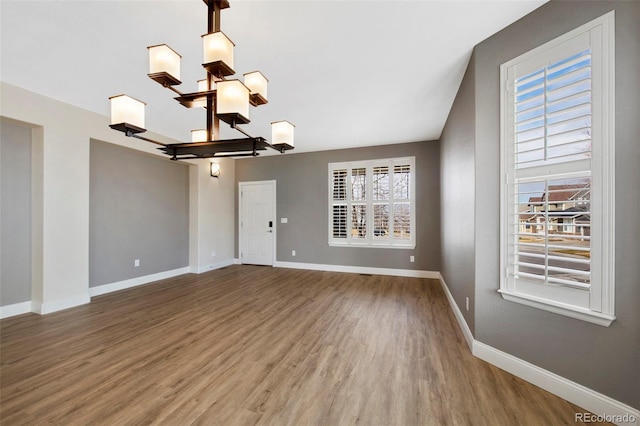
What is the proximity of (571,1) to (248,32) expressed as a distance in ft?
7.37

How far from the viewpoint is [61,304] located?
131 inches

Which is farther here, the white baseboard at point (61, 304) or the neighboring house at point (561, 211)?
the white baseboard at point (61, 304)

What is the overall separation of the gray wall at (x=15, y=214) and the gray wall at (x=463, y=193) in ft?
17.3

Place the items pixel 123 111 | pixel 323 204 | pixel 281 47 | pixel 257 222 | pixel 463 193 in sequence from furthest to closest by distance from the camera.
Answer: pixel 257 222 < pixel 323 204 < pixel 463 193 < pixel 281 47 < pixel 123 111

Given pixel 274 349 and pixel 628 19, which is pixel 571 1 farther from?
pixel 274 349

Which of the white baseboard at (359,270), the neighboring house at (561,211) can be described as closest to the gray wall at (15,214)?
the white baseboard at (359,270)

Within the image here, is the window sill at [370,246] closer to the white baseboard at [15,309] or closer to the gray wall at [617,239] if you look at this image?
the gray wall at [617,239]

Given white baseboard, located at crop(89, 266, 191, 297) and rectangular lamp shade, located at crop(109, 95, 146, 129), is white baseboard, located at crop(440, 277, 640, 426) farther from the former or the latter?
white baseboard, located at crop(89, 266, 191, 297)

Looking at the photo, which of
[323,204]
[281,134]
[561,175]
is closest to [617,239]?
[561,175]

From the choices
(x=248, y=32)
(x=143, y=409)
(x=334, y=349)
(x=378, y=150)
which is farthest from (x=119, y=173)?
(x=378, y=150)

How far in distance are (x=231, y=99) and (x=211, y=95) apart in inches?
15.4

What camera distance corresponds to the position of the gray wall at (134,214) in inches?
157

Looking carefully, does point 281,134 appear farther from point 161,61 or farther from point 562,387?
point 562,387

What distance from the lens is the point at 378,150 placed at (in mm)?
5398
